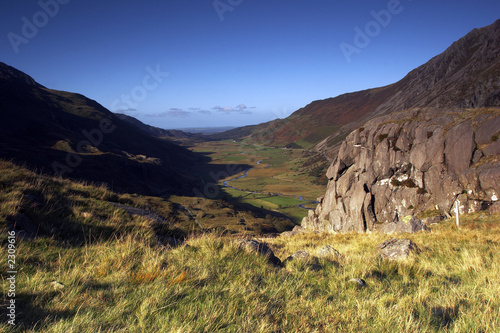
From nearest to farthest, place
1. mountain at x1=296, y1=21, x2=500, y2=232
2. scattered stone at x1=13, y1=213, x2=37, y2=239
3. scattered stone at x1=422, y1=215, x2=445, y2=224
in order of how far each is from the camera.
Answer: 1. scattered stone at x1=13, y1=213, x2=37, y2=239
2. scattered stone at x1=422, y1=215, x2=445, y2=224
3. mountain at x1=296, y1=21, x2=500, y2=232

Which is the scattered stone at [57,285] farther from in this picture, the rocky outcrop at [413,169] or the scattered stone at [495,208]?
the scattered stone at [495,208]

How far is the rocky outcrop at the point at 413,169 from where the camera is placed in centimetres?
2511

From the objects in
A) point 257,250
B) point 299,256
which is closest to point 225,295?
point 257,250

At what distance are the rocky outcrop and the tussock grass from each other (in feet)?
63.6

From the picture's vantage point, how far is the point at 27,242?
5.36 metres

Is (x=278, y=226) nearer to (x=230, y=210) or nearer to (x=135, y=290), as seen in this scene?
(x=230, y=210)

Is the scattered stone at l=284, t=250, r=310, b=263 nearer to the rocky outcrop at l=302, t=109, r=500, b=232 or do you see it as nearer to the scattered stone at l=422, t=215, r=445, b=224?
the rocky outcrop at l=302, t=109, r=500, b=232

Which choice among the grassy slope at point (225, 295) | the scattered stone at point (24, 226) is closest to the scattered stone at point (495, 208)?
the grassy slope at point (225, 295)

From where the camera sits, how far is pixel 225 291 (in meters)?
4.44

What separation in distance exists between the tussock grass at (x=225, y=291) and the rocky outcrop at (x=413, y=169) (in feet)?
63.6

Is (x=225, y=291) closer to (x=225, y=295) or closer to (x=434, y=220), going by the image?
(x=225, y=295)

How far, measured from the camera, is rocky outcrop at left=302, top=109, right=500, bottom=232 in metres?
25.1

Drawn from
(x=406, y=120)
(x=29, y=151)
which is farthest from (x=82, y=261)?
(x=29, y=151)

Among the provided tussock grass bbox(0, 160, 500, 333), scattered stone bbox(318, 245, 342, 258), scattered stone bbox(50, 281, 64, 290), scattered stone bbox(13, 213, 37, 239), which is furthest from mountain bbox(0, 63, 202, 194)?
scattered stone bbox(50, 281, 64, 290)
